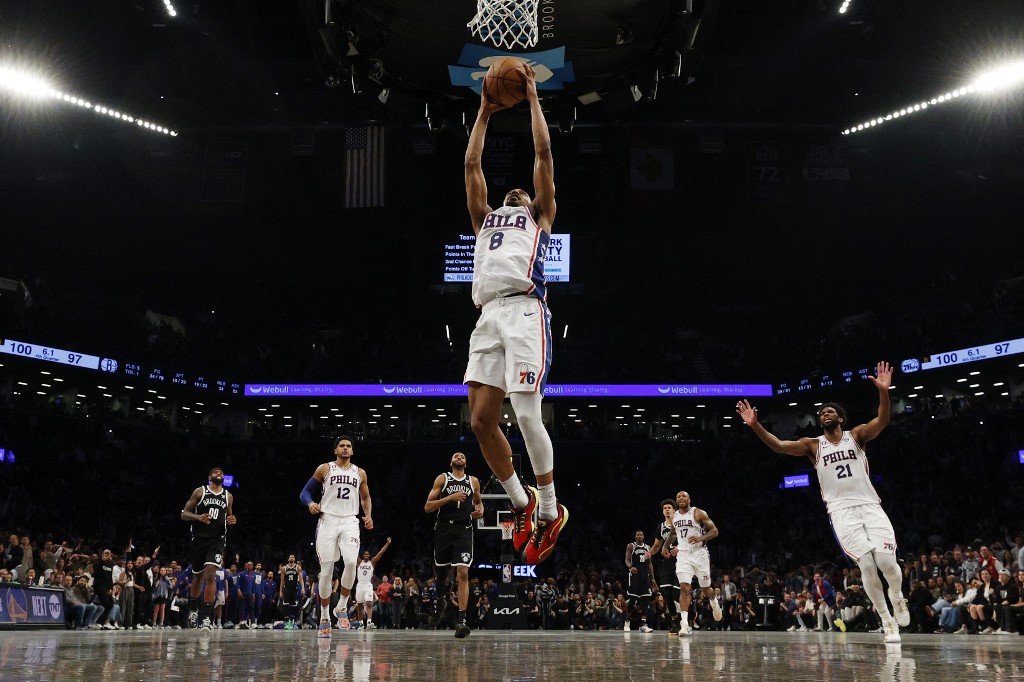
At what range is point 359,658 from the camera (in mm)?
4473

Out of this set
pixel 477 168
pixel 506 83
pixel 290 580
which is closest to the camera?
pixel 506 83

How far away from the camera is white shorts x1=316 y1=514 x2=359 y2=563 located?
952 cm

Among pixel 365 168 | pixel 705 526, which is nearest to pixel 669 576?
pixel 705 526

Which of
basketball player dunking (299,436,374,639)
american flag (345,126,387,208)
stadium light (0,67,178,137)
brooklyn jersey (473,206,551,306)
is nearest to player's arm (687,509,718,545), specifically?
basketball player dunking (299,436,374,639)

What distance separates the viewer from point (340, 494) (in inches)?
379

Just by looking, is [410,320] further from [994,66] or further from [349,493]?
[349,493]

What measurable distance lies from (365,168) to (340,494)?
14.1 meters

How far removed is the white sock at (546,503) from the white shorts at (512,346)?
730mm

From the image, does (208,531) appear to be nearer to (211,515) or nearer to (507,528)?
(211,515)

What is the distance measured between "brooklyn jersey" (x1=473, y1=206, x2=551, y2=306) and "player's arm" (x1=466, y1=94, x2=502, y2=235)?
0.37ft

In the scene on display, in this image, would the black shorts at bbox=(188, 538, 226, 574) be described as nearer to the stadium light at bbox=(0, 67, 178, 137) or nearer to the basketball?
the basketball

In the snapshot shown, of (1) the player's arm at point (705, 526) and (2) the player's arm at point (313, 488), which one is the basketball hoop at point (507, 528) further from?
(2) the player's arm at point (313, 488)

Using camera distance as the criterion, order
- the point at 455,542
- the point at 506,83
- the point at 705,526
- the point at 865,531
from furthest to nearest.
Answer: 1. the point at 705,526
2. the point at 455,542
3. the point at 865,531
4. the point at 506,83

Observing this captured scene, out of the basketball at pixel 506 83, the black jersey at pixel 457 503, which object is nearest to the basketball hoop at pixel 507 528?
the black jersey at pixel 457 503
